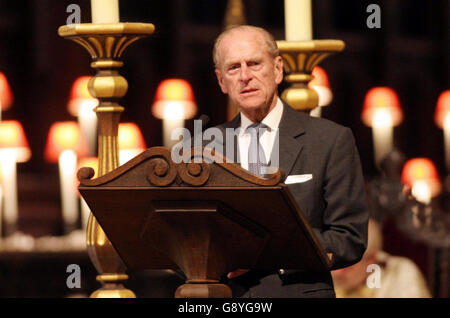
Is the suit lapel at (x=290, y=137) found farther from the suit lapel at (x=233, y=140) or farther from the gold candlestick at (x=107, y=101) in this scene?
the gold candlestick at (x=107, y=101)

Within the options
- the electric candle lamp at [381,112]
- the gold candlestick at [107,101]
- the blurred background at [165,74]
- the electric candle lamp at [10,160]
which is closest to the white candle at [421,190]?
the blurred background at [165,74]

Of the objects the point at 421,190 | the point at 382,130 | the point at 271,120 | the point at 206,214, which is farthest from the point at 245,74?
the point at 382,130

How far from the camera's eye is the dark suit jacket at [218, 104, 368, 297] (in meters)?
3.59

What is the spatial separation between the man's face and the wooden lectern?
1.47 ft

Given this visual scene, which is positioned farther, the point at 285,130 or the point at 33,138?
the point at 33,138

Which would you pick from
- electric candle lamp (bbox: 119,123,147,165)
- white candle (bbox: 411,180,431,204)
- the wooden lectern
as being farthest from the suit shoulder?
electric candle lamp (bbox: 119,123,147,165)

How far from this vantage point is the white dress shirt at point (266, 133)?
12.2ft

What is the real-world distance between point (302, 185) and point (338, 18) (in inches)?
517

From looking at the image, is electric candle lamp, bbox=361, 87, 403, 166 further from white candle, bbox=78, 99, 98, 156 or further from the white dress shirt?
the white dress shirt

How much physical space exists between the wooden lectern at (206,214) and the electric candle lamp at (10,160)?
25.6 feet

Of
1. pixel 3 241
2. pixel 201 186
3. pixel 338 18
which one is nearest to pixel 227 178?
pixel 201 186
